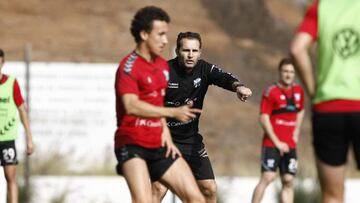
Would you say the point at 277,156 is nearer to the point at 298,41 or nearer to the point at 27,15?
the point at 298,41

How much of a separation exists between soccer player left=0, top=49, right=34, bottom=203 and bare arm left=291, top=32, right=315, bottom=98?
21.4 ft

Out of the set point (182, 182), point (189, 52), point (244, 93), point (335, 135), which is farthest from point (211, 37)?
point (335, 135)

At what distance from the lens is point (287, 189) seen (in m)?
14.5

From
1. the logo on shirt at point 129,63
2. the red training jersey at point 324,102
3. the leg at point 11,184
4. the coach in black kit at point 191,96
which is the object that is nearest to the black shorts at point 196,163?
the coach in black kit at point 191,96

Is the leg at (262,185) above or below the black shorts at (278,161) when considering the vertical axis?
below

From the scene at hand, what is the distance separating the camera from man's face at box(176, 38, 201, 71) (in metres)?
11.0

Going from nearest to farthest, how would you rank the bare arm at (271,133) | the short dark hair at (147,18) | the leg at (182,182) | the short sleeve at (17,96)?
the short dark hair at (147,18)
the leg at (182,182)
the short sleeve at (17,96)
the bare arm at (271,133)

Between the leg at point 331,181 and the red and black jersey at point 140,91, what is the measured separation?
6.60 ft

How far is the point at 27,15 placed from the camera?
30344mm

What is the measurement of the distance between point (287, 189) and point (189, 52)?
399cm

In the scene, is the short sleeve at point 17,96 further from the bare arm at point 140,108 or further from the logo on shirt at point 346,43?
the logo on shirt at point 346,43

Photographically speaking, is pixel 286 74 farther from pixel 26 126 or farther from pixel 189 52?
pixel 189 52

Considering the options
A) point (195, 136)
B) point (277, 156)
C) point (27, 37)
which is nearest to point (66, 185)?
point (277, 156)

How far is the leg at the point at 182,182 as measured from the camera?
8852mm
